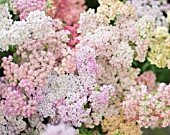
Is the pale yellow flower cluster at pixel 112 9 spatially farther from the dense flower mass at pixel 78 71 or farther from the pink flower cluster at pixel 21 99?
the pink flower cluster at pixel 21 99

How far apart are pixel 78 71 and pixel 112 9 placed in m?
0.18

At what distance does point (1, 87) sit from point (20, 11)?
19cm

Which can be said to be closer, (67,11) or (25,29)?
(25,29)

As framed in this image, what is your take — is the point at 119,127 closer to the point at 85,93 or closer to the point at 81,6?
the point at 85,93

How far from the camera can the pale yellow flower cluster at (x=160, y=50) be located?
3.56 ft

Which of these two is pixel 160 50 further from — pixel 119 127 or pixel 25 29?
pixel 25 29

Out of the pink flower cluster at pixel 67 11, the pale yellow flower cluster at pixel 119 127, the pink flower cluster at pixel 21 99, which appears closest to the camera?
the pink flower cluster at pixel 21 99

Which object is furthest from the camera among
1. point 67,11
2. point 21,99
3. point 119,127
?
point 67,11

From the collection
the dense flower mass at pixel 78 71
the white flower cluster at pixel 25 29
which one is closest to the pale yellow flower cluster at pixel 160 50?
the dense flower mass at pixel 78 71

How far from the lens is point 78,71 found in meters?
0.97

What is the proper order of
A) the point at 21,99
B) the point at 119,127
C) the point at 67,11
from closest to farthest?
the point at 21,99
the point at 119,127
the point at 67,11

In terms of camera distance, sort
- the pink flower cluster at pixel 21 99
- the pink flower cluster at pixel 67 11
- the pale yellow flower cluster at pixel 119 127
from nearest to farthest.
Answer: the pink flower cluster at pixel 21 99
the pale yellow flower cluster at pixel 119 127
the pink flower cluster at pixel 67 11

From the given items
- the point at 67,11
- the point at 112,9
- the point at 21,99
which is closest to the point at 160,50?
the point at 112,9

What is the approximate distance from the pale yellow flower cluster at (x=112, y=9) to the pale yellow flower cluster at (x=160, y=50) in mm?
99
